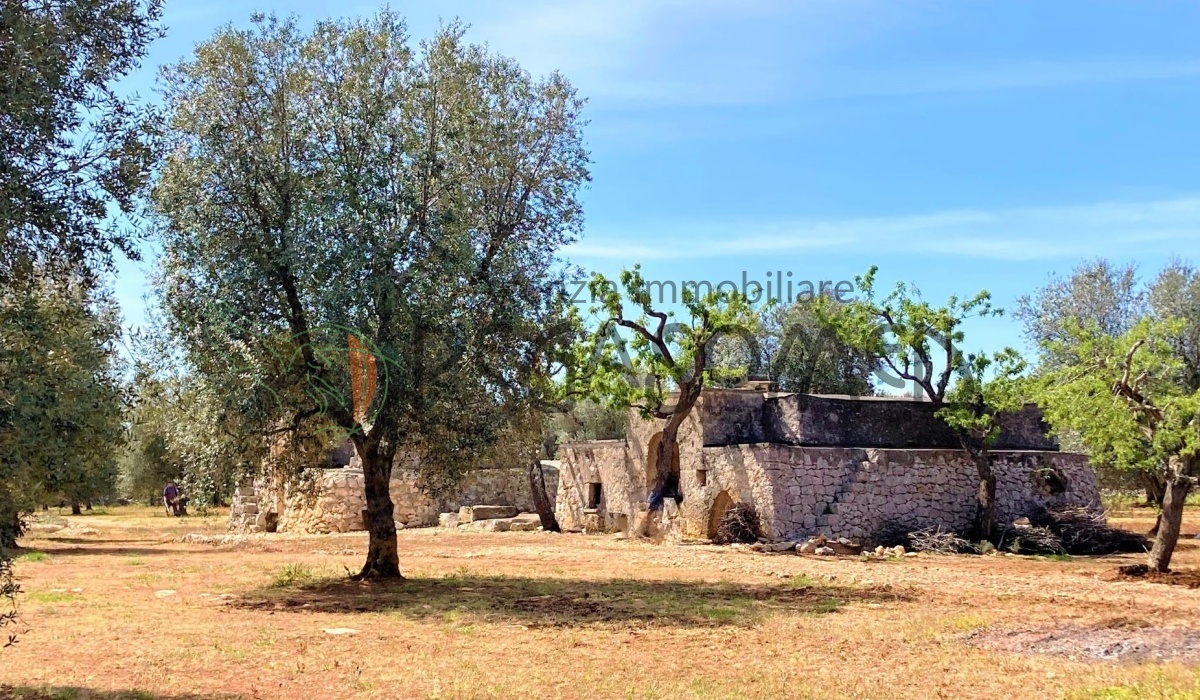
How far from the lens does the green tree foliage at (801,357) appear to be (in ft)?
126

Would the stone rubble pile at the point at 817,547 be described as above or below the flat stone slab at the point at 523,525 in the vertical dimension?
above

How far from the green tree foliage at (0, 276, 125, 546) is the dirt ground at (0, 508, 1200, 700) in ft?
6.33

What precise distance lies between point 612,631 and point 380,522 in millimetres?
5368

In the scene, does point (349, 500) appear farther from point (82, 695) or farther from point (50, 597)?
point (82, 695)

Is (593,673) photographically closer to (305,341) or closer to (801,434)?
(305,341)

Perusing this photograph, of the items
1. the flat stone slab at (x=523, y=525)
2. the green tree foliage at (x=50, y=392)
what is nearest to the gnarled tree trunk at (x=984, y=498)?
the flat stone slab at (x=523, y=525)

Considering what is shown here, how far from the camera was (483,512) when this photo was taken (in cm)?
2906

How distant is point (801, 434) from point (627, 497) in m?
6.21

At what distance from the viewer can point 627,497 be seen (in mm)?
25578

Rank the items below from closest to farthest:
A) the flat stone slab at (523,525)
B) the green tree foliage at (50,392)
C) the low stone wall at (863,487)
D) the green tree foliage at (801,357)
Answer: the green tree foliage at (50,392), the low stone wall at (863,487), the flat stone slab at (523,525), the green tree foliage at (801,357)

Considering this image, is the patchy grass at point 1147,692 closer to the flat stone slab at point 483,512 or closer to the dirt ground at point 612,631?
the dirt ground at point 612,631

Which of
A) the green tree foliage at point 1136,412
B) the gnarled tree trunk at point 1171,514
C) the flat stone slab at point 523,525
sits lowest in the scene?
the flat stone slab at point 523,525

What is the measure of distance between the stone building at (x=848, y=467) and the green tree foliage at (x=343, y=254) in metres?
8.59

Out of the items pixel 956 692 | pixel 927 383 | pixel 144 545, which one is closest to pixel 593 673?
pixel 956 692
